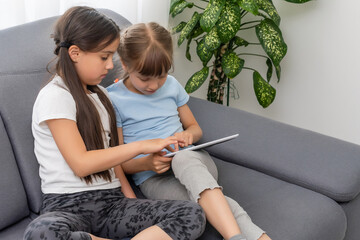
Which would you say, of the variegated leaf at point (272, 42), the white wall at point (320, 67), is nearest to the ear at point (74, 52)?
the variegated leaf at point (272, 42)

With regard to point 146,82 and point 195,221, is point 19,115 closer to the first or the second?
point 146,82

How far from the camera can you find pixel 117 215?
124cm

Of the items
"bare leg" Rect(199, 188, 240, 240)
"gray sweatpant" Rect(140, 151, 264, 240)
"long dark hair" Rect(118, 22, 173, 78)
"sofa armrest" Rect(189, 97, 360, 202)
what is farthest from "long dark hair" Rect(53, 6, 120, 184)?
"sofa armrest" Rect(189, 97, 360, 202)

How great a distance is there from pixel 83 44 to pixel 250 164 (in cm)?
76

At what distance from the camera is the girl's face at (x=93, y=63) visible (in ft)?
4.09

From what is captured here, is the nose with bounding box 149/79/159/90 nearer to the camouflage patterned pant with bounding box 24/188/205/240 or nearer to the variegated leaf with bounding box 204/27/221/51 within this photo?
the camouflage patterned pant with bounding box 24/188/205/240

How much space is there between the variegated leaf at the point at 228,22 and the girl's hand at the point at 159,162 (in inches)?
37.0

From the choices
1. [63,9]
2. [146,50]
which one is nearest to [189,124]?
[146,50]

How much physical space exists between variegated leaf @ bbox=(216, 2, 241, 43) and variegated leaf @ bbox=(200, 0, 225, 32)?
0.04 m

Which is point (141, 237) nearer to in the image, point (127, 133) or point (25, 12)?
point (127, 133)

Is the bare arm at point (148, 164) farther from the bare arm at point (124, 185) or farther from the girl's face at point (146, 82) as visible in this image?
the girl's face at point (146, 82)

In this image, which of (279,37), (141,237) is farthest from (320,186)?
(279,37)

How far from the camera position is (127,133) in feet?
4.95

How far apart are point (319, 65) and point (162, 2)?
101cm
